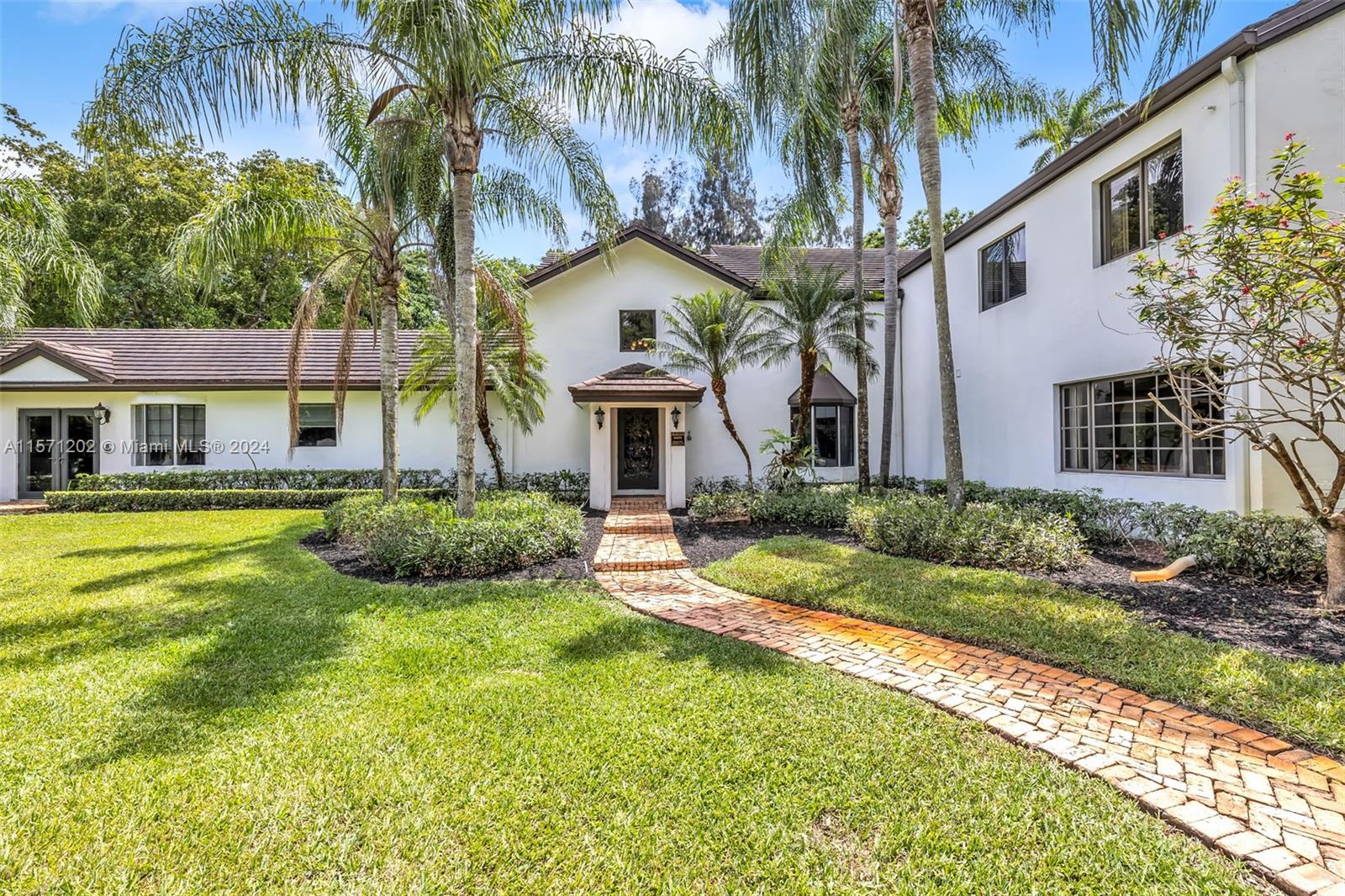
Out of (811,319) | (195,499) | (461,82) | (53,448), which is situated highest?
(461,82)

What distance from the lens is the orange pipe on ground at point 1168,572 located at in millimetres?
7654

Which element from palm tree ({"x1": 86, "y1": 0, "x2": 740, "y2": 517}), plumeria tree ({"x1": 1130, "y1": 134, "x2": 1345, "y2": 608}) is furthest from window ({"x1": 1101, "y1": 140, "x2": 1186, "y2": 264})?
palm tree ({"x1": 86, "y1": 0, "x2": 740, "y2": 517})

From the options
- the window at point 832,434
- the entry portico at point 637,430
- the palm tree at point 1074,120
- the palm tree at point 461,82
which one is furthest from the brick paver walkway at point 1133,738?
the palm tree at point 1074,120

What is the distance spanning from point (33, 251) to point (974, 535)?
18.3m

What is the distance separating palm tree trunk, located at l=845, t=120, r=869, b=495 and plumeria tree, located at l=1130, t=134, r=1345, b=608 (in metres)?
5.96

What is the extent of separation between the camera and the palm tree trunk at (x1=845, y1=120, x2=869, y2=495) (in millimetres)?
13562

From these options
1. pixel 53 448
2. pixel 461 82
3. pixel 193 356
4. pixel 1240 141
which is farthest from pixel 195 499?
pixel 1240 141

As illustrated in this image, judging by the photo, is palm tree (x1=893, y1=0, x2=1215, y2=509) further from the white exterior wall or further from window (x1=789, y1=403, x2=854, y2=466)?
window (x1=789, y1=403, x2=854, y2=466)

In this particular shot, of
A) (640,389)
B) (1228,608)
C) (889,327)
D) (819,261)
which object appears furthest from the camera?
(819,261)

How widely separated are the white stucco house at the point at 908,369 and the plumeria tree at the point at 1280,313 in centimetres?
137

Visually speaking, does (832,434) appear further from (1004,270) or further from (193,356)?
(193,356)

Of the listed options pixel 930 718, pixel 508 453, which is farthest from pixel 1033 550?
pixel 508 453

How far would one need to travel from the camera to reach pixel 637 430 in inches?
679

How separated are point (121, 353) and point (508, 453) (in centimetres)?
1406
